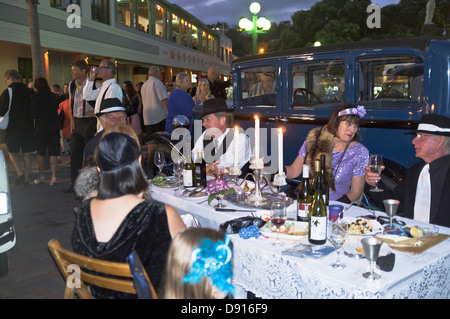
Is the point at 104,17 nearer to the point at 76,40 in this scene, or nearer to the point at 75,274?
the point at 76,40

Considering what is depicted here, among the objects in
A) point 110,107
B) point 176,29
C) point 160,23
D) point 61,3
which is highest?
point 176,29

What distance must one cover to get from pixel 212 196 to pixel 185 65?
1218 inches

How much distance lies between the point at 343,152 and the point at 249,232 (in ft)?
5.60

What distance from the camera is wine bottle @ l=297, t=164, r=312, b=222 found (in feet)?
9.26

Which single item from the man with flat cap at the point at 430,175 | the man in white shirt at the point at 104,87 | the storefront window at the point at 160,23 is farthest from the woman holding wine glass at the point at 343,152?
the storefront window at the point at 160,23

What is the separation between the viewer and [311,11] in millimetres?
29391

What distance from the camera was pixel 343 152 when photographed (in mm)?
3908

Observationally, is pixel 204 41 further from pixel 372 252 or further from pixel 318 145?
pixel 372 252

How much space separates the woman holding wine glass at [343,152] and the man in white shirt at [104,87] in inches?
135

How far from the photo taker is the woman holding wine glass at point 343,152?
3.93 meters

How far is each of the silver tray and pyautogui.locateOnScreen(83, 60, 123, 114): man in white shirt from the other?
3268 millimetres

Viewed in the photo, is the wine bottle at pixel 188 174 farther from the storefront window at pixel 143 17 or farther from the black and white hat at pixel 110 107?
the storefront window at pixel 143 17

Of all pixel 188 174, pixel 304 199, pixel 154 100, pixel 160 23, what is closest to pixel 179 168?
pixel 188 174

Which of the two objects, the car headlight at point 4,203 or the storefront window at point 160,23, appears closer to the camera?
the car headlight at point 4,203
